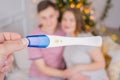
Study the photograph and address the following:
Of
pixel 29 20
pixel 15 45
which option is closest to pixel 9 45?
pixel 15 45

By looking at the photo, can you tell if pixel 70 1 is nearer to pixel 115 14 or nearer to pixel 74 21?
pixel 74 21

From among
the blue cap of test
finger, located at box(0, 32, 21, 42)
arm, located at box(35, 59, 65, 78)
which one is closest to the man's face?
arm, located at box(35, 59, 65, 78)

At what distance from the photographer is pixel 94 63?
118 centimetres

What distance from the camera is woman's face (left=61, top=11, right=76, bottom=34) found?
1254 millimetres

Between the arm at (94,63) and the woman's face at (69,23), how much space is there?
0.59 ft

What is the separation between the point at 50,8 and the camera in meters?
1.33

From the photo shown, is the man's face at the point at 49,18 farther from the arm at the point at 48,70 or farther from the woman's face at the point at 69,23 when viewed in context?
the arm at the point at 48,70

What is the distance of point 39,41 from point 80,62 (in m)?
0.74

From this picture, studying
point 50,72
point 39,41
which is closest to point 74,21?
point 50,72

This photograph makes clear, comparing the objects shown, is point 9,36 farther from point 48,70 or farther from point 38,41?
point 48,70

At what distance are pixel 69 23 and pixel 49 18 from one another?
0.13 m

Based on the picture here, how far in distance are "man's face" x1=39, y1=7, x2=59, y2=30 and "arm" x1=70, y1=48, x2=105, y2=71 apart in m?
0.29

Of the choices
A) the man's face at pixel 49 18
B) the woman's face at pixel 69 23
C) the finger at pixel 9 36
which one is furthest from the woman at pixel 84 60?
the finger at pixel 9 36

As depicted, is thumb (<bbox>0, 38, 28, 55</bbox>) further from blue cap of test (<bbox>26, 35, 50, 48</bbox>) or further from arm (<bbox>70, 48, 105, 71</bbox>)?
arm (<bbox>70, 48, 105, 71</bbox>)
